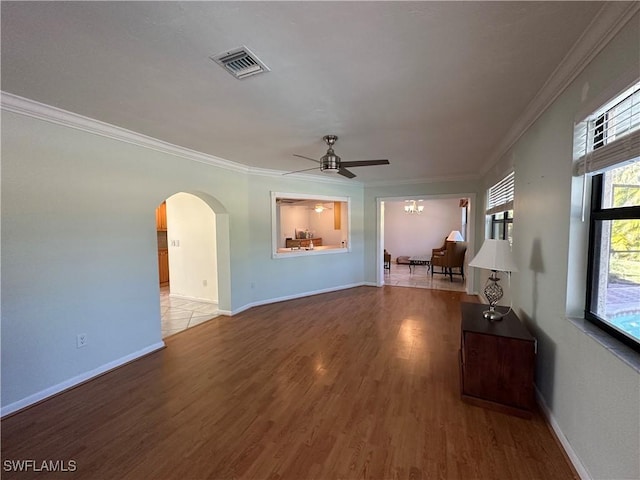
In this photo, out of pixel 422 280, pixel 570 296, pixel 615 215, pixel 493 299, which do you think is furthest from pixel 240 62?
pixel 422 280

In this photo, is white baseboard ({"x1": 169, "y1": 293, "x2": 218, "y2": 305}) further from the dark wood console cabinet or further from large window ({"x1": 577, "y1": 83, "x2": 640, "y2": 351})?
large window ({"x1": 577, "y1": 83, "x2": 640, "y2": 351})

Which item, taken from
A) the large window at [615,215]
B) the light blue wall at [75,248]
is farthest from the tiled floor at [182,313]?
the large window at [615,215]

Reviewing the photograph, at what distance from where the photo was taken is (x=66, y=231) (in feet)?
8.28

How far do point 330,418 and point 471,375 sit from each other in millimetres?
1189

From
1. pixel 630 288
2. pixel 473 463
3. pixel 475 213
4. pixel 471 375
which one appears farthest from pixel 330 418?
pixel 475 213

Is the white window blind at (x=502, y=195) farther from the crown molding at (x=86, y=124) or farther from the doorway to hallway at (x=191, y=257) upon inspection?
the doorway to hallway at (x=191, y=257)

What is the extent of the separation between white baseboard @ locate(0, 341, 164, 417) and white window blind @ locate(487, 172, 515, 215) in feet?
15.6

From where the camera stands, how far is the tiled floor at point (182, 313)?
163 inches

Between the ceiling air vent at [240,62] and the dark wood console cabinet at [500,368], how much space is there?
8.11ft

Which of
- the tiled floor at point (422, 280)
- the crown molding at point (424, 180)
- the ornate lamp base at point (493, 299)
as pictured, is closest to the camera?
the ornate lamp base at point (493, 299)

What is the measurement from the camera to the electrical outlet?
262 centimetres

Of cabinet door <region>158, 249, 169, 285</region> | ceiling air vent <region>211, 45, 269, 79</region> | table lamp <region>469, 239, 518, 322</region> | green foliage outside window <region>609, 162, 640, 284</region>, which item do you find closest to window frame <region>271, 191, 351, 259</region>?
cabinet door <region>158, 249, 169, 285</region>

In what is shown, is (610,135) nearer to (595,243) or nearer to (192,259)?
(595,243)

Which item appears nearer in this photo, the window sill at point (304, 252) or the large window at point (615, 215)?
the large window at point (615, 215)
